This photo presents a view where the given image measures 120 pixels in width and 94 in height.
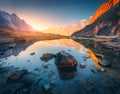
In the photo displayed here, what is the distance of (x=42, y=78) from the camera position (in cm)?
1712

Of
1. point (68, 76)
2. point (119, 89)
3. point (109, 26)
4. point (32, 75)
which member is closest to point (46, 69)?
point (32, 75)

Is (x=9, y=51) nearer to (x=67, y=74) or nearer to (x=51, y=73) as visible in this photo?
(x=51, y=73)

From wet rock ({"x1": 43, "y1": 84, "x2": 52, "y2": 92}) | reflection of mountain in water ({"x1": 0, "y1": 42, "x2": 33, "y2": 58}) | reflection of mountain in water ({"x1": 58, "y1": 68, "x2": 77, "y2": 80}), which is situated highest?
wet rock ({"x1": 43, "y1": 84, "x2": 52, "y2": 92})

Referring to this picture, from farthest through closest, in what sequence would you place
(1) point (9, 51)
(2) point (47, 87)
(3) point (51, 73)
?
1. (1) point (9, 51)
2. (3) point (51, 73)
3. (2) point (47, 87)

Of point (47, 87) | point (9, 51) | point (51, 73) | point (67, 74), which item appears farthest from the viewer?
point (9, 51)

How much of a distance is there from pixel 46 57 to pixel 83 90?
15958 millimetres

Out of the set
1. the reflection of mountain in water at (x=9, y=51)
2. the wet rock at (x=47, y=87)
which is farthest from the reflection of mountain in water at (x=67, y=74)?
the reflection of mountain in water at (x=9, y=51)

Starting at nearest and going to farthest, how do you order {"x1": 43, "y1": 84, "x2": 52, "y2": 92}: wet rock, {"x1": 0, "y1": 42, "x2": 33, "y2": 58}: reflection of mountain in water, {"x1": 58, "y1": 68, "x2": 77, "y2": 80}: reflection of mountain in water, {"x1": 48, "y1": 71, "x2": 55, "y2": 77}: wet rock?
1. {"x1": 43, "y1": 84, "x2": 52, "y2": 92}: wet rock
2. {"x1": 58, "y1": 68, "x2": 77, "y2": 80}: reflection of mountain in water
3. {"x1": 48, "y1": 71, "x2": 55, "y2": 77}: wet rock
4. {"x1": 0, "y1": 42, "x2": 33, "y2": 58}: reflection of mountain in water

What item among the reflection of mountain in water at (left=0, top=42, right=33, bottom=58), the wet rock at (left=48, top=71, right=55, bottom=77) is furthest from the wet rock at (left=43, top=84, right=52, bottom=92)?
the reflection of mountain in water at (left=0, top=42, right=33, bottom=58)

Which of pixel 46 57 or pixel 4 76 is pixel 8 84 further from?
pixel 46 57

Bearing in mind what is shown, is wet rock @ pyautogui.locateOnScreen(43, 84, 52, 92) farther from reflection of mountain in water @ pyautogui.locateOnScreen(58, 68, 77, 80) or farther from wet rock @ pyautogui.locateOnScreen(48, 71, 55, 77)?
wet rock @ pyautogui.locateOnScreen(48, 71, 55, 77)

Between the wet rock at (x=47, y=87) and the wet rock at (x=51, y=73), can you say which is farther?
the wet rock at (x=51, y=73)

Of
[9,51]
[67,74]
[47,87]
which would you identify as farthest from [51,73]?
[9,51]

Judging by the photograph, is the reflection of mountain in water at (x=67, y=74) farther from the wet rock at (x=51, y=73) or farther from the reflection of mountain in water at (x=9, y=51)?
the reflection of mountain in water at (x=9, y=51)
